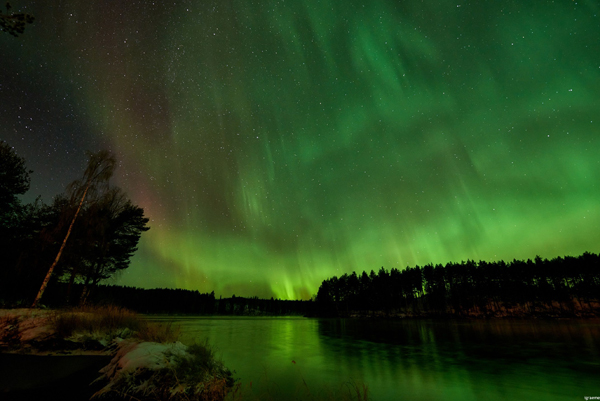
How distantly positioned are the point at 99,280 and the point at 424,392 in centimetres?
3424

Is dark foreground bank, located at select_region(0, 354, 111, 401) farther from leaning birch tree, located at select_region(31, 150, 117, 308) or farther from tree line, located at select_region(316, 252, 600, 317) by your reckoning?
tree line, located at select_region(316, 252, 600, 317)

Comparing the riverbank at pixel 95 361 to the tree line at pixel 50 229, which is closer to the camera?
the riverbank at pixel 95 361

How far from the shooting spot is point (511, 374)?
15.8m

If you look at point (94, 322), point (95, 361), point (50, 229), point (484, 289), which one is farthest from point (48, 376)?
point (484, 289)

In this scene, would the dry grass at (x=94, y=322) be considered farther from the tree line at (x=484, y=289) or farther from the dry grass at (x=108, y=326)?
the tree line at (x=484, y=289)

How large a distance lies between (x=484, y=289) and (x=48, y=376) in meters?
132

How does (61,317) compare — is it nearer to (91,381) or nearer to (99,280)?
(91,381)

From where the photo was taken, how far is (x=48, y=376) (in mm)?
9250

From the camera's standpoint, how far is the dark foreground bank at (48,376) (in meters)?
7.66

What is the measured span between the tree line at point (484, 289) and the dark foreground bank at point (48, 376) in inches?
4907

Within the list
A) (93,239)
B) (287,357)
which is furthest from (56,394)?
(93,239)

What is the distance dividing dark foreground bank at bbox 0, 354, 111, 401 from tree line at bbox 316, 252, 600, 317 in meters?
125

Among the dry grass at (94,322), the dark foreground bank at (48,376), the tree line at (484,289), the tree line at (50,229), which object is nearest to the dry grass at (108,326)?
the dry grass at (94,322)

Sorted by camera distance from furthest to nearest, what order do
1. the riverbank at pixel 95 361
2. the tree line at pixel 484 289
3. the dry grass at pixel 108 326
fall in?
1. the tree line at pixel 484 289
2. the dry grass at pixel 108 326
3. the riverbank at pixel 95 361
